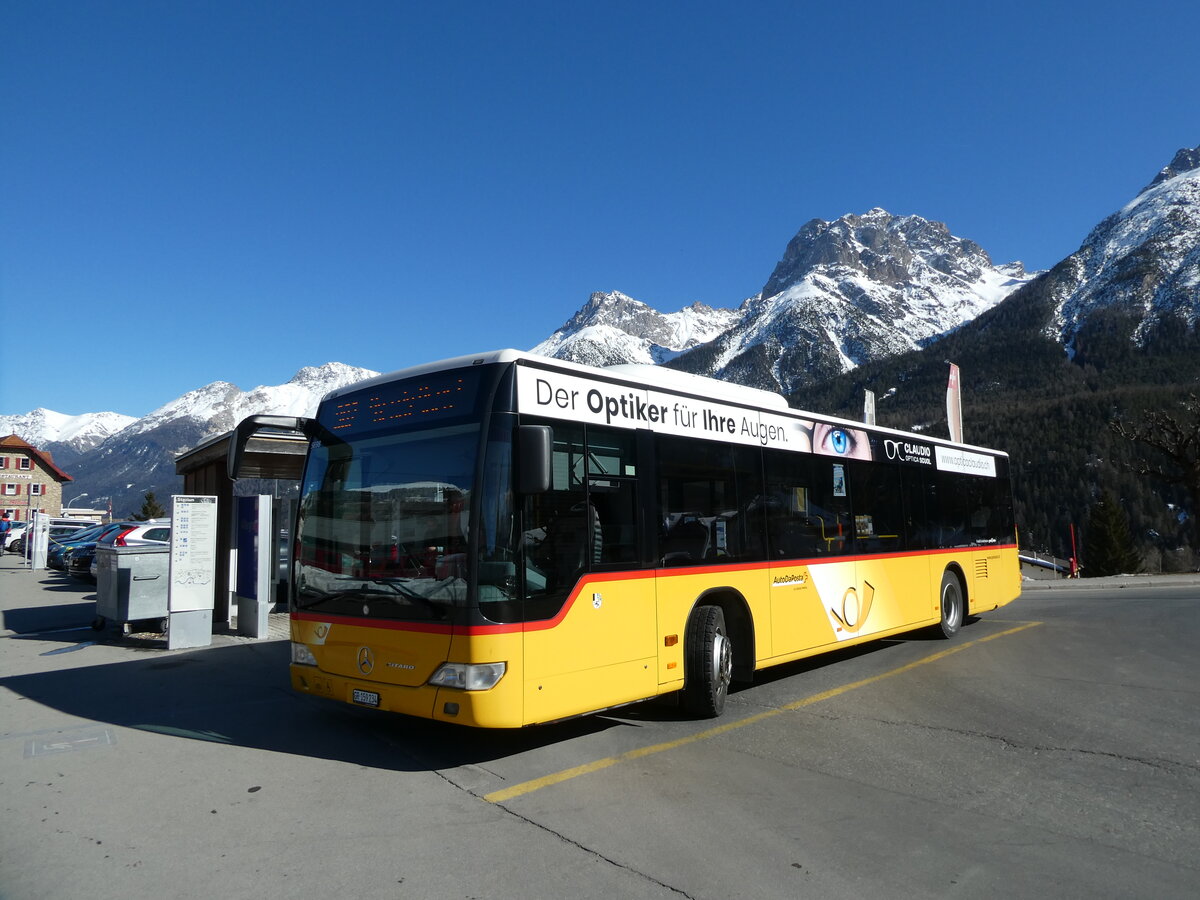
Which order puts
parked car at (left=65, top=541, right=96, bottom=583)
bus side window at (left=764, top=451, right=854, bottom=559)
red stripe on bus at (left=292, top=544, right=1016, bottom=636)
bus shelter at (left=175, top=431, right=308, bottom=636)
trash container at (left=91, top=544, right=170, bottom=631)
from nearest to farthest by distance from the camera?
red stripe on bus at (left=292, top=544, right=1016, bottom=636)
bus side window at (left=764, top=451, right=854, bottom=559)
trash container at (left=91, top=544, right=170, bottom=631)
bus shelter at (left=175, top=431, right=308, bottom=636)
parked car at (left=65, top=541, right=96, bottom=583)

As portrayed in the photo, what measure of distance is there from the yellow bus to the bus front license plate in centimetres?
1

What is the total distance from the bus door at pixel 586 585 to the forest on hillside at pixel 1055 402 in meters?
45.0

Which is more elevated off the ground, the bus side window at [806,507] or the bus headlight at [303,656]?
the bus side window at [806,507]

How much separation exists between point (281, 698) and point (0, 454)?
3371 inches

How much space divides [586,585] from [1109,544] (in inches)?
2312

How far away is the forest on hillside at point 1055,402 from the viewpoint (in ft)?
312

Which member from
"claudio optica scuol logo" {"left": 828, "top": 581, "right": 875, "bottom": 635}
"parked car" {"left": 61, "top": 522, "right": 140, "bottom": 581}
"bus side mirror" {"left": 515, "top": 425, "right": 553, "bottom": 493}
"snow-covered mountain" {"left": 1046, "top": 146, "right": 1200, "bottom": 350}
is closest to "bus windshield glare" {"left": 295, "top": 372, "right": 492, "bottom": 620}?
"bus side mirror" {"left": 515, "top": 425, "right": 553, "bottom": 493}

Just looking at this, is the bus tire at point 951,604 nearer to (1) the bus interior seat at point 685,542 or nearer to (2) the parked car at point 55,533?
(1) the bus interior seat at point 685,542

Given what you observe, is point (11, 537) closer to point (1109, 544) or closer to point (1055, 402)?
point (1109, 544)

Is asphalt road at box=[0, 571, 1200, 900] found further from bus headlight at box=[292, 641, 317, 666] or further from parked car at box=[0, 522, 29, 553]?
parked car at box=[0, 522, 29, 553]

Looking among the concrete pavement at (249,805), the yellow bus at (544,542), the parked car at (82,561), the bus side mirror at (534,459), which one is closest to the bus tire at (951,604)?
the yellow bus at (544,542)

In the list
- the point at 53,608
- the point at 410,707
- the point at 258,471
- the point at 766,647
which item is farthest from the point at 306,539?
the point at 53,608

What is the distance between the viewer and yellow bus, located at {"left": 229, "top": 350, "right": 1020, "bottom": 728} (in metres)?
5.35

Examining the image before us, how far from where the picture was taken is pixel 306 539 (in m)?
6.60
